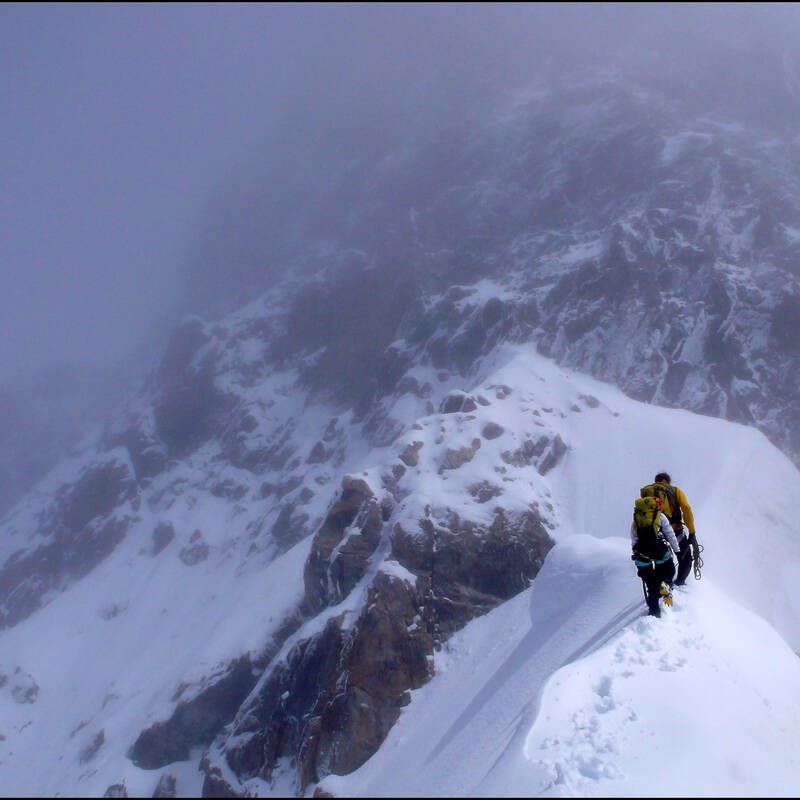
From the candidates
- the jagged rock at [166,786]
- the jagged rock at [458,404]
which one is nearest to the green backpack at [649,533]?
the jagged rock at [458,404]

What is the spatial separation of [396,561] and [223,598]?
37.9 metres

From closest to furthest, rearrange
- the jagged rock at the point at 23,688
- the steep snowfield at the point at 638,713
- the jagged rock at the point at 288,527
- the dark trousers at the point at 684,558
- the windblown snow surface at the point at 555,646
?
the steep snowfield at the point at 638,713 < the windblown snow surface at the point at 555,646 < the dark trousers at the point at 684,558 < the jagged rock at the point at 23,688 < the jagged rock at the point at 288,527

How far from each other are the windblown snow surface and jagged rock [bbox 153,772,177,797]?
698mm

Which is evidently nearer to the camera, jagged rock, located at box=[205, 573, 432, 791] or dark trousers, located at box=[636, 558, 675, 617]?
dark trousers, located at box=[636, 558, 675, 617]

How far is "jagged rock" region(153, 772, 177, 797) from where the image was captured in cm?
4716

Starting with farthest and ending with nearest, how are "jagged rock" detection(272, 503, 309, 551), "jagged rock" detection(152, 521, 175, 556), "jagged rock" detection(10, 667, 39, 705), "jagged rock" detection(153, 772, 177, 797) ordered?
"jagged rock" detection(152, 521, 175, 556) → "jagged rock" detection(272, 503, 309, 551) → "jagged rock" detection(10, 667, 39, 705) → "jagged rock" detection(153, 772, 177, 797)

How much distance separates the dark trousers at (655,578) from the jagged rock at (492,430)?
42.2 meters

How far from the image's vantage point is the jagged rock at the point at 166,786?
47156mm

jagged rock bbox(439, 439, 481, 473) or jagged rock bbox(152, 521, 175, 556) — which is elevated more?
jagged rock bbox(439, 439, 481, 473)

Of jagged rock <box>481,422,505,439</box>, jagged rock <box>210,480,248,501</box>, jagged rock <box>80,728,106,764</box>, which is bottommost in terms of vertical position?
jagged rock <box>210,480,248,501</box>

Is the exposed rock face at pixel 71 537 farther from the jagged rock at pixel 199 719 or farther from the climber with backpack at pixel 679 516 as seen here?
the climber with backpack at pixel 679 516

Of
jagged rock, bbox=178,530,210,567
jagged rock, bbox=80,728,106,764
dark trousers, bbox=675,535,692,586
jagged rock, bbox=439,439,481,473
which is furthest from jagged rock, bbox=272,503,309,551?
dark trousers, bbox=675,535,692,586

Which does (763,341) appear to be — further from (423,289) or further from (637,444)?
(423,289)

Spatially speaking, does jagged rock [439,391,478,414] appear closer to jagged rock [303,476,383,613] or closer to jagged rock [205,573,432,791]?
jagged rock [303,476,383,613]
